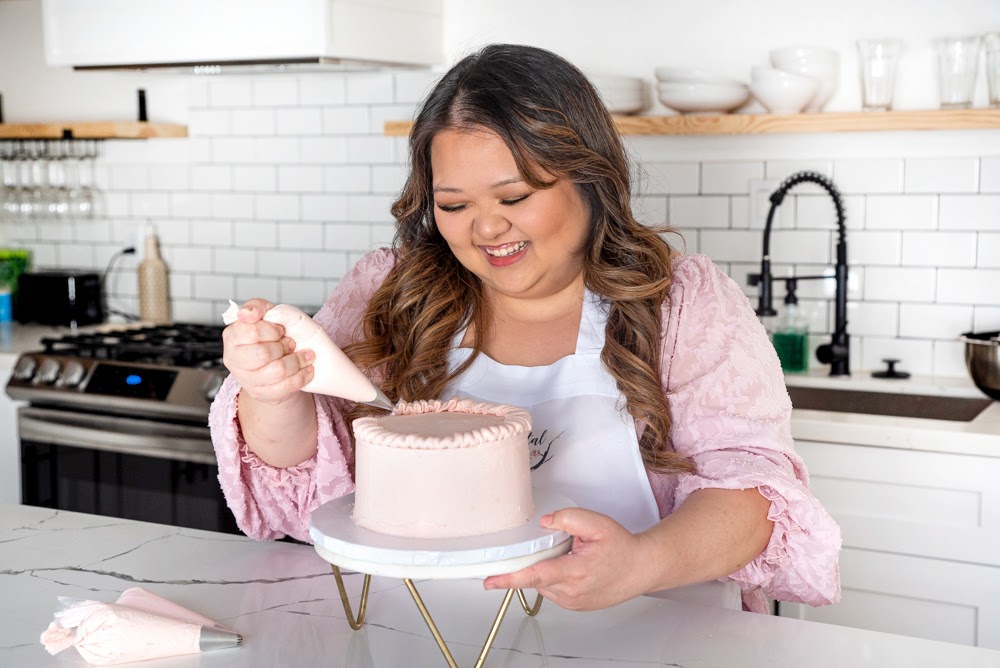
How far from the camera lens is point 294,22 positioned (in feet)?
9.35

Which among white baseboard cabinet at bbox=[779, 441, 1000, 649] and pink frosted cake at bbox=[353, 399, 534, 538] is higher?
pink frosted cake at bbox=[353, 399, 534, 538]

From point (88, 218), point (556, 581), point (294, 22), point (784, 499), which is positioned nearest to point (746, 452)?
point (784, 499)

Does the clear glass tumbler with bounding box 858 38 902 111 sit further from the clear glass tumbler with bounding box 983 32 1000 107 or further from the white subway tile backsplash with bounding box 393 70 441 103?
the white subway tile backsplash with bounding box 393 70 441 103

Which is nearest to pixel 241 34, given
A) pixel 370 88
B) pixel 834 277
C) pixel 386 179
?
pixel 370 88

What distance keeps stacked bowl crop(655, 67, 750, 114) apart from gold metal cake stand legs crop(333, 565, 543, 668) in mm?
1804

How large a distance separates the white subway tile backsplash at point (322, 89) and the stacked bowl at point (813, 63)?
1.36 metres

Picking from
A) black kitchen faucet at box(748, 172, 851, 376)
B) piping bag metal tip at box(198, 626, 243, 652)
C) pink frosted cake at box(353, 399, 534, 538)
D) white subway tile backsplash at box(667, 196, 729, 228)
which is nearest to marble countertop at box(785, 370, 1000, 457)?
black kitchen faucet at box(748, 172, 851, 376)

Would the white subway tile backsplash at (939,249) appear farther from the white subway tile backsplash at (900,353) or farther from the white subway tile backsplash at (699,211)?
the white subway tile backsplash at (699,211)

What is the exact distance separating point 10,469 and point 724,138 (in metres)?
2.33

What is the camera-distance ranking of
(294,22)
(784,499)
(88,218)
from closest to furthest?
(784,499) < (294,22) < (88,218)

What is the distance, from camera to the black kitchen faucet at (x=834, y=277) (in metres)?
2.81

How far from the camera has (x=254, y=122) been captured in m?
3.59

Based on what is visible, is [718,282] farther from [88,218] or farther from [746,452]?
[88,218]

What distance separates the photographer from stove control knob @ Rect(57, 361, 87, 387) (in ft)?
10.1
